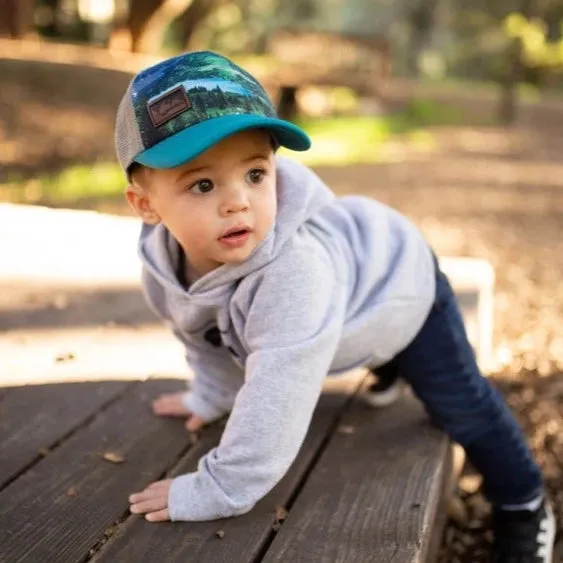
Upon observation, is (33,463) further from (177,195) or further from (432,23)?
(432,23)

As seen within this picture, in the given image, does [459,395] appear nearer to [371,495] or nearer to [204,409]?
[371,495]

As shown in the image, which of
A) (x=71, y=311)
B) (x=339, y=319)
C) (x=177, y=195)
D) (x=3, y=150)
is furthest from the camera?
(x=3, y=150)

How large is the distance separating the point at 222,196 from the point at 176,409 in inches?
29.7

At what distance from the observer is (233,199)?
1.56 metres

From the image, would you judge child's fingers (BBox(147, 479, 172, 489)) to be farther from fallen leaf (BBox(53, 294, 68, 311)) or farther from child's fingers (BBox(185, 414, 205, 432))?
fallen leaf (BBox(53, 294, 68, 311))

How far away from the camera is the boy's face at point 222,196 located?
1.56 meters

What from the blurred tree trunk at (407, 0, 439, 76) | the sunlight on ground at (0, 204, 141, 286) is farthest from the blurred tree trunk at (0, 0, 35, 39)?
the blurred tree trunk at (407, 0, 439, 76)

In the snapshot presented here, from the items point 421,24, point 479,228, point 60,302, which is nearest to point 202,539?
point 60,302

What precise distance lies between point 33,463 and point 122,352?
0.70 m

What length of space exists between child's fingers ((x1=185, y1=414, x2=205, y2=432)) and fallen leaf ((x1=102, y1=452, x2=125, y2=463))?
0.21 meters

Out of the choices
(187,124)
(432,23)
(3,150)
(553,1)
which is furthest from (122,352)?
(432,23)

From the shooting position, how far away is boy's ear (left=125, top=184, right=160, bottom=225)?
1717 millimetres

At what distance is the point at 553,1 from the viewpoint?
26.2 metres

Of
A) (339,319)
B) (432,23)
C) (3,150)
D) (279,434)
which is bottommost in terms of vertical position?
(432,23)
